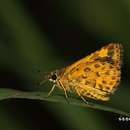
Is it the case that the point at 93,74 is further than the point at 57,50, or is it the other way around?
the point at 93,74

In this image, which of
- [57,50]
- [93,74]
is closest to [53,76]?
[57,50]

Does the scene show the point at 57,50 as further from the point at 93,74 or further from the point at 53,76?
the point at 93,74

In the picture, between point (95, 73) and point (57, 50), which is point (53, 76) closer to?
point (57, 50)

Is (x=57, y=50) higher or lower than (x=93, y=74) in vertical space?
higher

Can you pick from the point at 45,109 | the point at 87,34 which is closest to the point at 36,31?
the point at 87,34

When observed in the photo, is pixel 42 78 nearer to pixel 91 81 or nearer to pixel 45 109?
pixel 45 109

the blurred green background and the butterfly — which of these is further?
the butterfly
